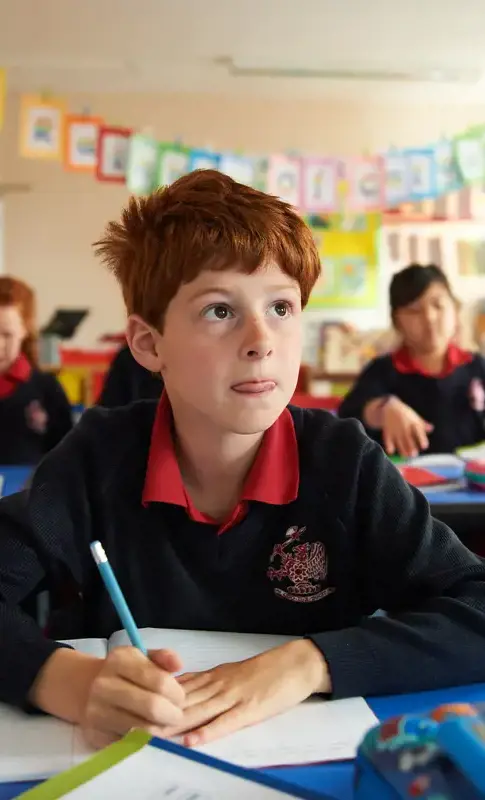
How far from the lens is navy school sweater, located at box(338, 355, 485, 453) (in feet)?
7.87

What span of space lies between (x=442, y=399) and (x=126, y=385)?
3.42 feet

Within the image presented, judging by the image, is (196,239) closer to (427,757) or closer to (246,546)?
(246,546)

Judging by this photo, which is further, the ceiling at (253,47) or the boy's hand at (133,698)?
the ceiling at (253,47)

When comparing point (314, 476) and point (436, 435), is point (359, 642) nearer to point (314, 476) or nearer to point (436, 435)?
point (314, 476)

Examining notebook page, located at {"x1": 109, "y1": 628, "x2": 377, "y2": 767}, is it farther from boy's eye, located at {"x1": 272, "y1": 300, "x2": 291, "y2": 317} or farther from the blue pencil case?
boy's eye, located at {"x1": 272, "y1": 300, "x2": 291, "y2": 317}

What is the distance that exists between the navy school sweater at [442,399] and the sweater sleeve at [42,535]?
1.58 meters

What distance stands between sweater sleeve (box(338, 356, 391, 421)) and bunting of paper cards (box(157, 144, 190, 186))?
5.09 ft

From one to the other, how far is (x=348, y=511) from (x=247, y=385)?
198mm

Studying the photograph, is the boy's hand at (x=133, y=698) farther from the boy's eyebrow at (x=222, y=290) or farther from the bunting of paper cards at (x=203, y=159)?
the bunting of paper cards at (x=203, y=159)

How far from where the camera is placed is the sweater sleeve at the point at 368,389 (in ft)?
7.79

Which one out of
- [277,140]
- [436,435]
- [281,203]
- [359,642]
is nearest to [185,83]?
[277,140]

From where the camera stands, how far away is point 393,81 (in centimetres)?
464

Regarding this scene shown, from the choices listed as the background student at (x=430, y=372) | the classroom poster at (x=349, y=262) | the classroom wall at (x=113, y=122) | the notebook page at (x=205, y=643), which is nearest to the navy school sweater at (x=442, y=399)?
the background student at (x=430, y=372)

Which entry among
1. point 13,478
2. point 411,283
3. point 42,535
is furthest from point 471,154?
point 42,535
